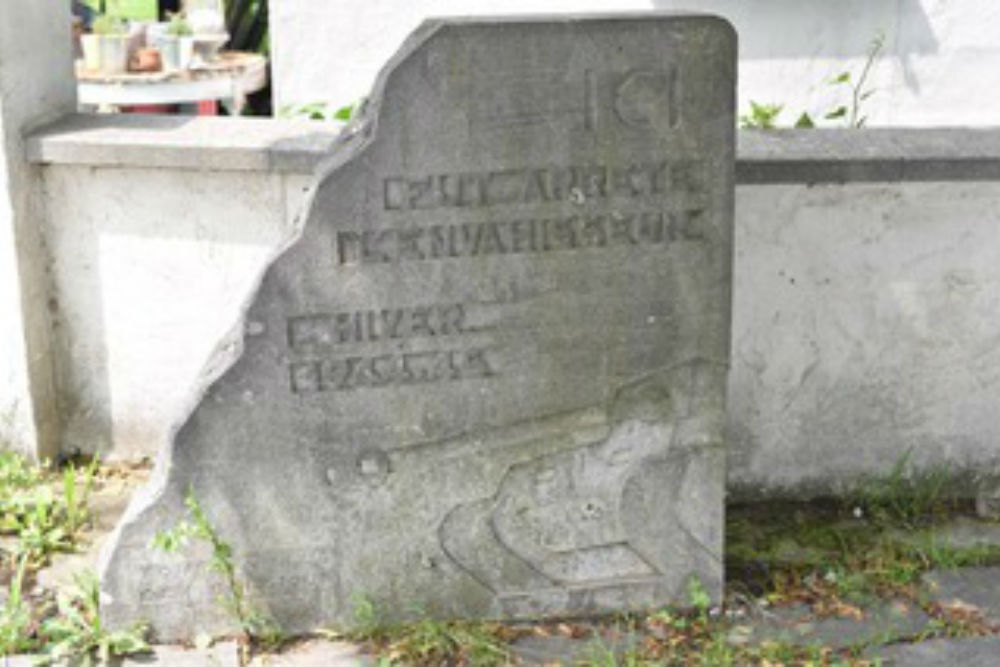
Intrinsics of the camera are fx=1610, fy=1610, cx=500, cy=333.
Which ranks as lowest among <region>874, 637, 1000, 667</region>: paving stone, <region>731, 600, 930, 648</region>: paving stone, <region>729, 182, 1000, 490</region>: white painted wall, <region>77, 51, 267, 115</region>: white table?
<region>874, 637, 1000, 667</region>: paving stone

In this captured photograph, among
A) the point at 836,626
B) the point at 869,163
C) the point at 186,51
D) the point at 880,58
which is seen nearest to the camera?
the point at 836,626

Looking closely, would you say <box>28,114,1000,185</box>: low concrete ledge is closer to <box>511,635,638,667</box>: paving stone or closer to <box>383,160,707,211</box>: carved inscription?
<box>383,160,707,211</box>: carved inscription

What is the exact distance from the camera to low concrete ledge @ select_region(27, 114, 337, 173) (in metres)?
4.66

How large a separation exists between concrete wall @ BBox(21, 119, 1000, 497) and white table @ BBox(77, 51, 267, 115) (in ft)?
9.38

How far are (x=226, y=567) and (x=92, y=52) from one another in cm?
455

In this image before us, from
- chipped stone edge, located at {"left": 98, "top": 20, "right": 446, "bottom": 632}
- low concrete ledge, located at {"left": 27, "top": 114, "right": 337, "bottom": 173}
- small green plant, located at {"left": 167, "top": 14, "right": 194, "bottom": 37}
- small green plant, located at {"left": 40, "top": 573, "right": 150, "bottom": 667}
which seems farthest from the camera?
small green plant, located at {"left": 167, "top": 14, "right": 194, "bottom": 37}

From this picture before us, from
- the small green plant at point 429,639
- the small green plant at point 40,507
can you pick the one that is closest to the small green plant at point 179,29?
the small green plant at point 40,507

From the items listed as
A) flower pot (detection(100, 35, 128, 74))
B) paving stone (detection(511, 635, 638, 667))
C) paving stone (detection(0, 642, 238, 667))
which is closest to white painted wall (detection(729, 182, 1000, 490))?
paving stone (detection(511, 635, 638, 667))

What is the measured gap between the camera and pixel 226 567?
400 cm

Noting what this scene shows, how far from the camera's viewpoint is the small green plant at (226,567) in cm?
395

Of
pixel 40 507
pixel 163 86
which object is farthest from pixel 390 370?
pixel 163 86

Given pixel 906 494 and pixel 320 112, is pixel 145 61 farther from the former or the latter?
pixel 906 494

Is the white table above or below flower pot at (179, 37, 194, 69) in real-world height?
below

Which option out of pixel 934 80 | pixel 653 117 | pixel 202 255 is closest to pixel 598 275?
pixel 653 117
